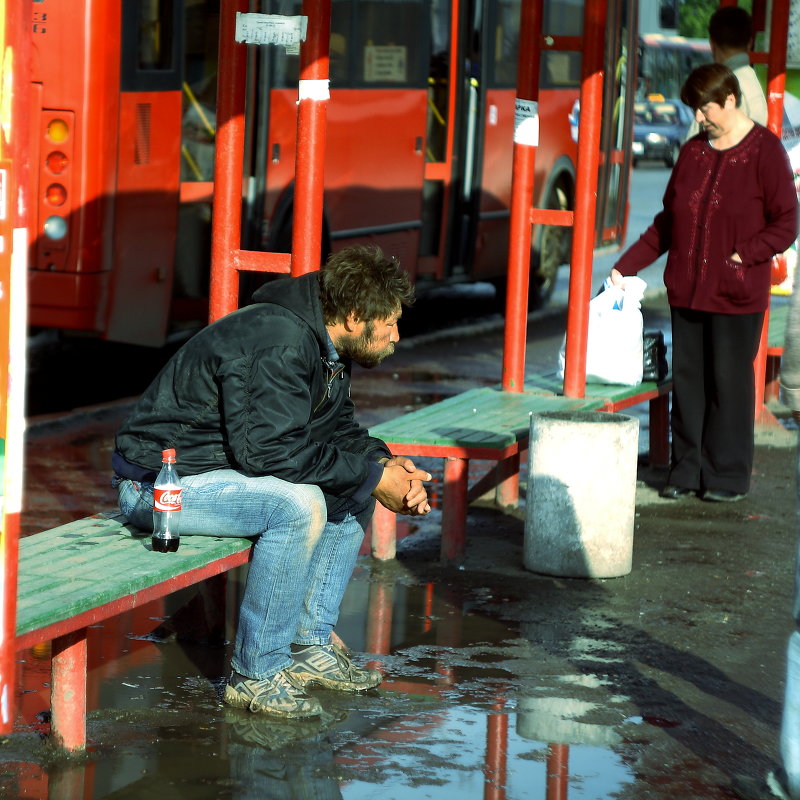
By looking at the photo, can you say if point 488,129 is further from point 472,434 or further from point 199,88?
point 472,434

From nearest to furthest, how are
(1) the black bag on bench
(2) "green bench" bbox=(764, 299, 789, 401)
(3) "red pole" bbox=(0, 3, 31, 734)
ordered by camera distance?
(3) "red pole" bbox=(0, 3, 31, 734)
(1) the black bag on bench
(2) "green bench" bbox=(764, 299, 789, 401)

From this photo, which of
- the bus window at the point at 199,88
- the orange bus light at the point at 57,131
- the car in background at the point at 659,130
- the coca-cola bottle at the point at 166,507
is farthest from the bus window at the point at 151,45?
the car in background at the point at 659,130

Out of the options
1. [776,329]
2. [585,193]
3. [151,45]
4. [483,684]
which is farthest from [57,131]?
[483,684]

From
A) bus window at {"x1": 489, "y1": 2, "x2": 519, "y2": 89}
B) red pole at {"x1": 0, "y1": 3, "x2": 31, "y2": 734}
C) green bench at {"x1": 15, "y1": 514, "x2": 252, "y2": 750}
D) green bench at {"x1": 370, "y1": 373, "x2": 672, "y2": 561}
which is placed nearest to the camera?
Result: red pole at {"x1": 0, "y1": 3, "x2": 31, "y2": 734}

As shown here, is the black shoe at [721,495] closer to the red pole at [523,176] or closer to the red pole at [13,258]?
the red pole at [523,176]

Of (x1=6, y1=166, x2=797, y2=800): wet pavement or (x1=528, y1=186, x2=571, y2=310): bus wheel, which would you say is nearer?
(x1=6, y1=166, x2=797, y2=800): wet pavement

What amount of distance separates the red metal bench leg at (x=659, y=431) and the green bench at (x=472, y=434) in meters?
0.28

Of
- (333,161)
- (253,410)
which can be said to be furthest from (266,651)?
(333,161)

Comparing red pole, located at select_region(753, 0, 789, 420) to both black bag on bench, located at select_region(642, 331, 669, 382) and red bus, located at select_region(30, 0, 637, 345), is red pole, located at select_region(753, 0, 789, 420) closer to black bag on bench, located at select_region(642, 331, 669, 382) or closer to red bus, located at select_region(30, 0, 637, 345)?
black bag on bench, located at select_region(642, 331, 669, 382)

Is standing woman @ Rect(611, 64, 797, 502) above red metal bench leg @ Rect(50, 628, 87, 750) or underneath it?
above

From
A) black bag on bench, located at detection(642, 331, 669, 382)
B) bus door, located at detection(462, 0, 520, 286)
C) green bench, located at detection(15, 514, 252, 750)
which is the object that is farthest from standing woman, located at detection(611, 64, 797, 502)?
bus door, located at detection(462, 0, 520, 286)

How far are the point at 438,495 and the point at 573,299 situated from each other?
3.88 feet

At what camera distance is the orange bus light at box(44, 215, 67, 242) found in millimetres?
8805

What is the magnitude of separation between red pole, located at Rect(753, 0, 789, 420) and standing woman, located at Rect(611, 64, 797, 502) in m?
1.73
